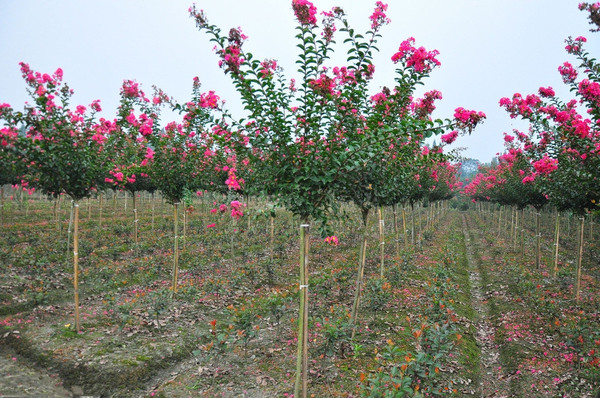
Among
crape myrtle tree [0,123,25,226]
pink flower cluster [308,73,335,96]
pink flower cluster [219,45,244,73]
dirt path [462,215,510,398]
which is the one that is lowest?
dirt path [462,215,510,398]

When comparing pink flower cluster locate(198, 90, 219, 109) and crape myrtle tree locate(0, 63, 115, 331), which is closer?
pink flower cluster locate(198, 90, 219, 109)

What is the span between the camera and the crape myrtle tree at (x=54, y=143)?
5988mm

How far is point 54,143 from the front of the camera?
6.38 meters

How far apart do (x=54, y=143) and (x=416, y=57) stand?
6.86 m

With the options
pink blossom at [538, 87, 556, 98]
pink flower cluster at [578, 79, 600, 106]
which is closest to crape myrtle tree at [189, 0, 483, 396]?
pink flower cluster at [578, 79, 600, 106]

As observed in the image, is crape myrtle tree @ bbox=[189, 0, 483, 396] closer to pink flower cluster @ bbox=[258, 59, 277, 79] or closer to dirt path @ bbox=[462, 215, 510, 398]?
pink flower cluster @ bbox=[258, 59, 277, 79]

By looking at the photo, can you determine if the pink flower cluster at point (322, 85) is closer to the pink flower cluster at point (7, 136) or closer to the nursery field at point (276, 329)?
the nursery field at point (276, 329)

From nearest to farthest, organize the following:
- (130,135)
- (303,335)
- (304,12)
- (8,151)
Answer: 1. (304,12)
2. (303,335)
3. (8,151)
4. (130,135)

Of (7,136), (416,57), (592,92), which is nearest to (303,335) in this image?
(416,57)

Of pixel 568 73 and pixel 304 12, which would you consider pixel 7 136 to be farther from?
pixel 568 73

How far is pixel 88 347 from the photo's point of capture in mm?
6316

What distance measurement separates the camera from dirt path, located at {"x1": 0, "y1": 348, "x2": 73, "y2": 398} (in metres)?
4.93

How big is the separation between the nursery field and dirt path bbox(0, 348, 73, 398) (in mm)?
29

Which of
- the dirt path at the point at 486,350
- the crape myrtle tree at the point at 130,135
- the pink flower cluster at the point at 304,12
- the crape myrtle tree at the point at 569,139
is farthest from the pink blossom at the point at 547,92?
the crape myrtle tree at the point at 130,135
